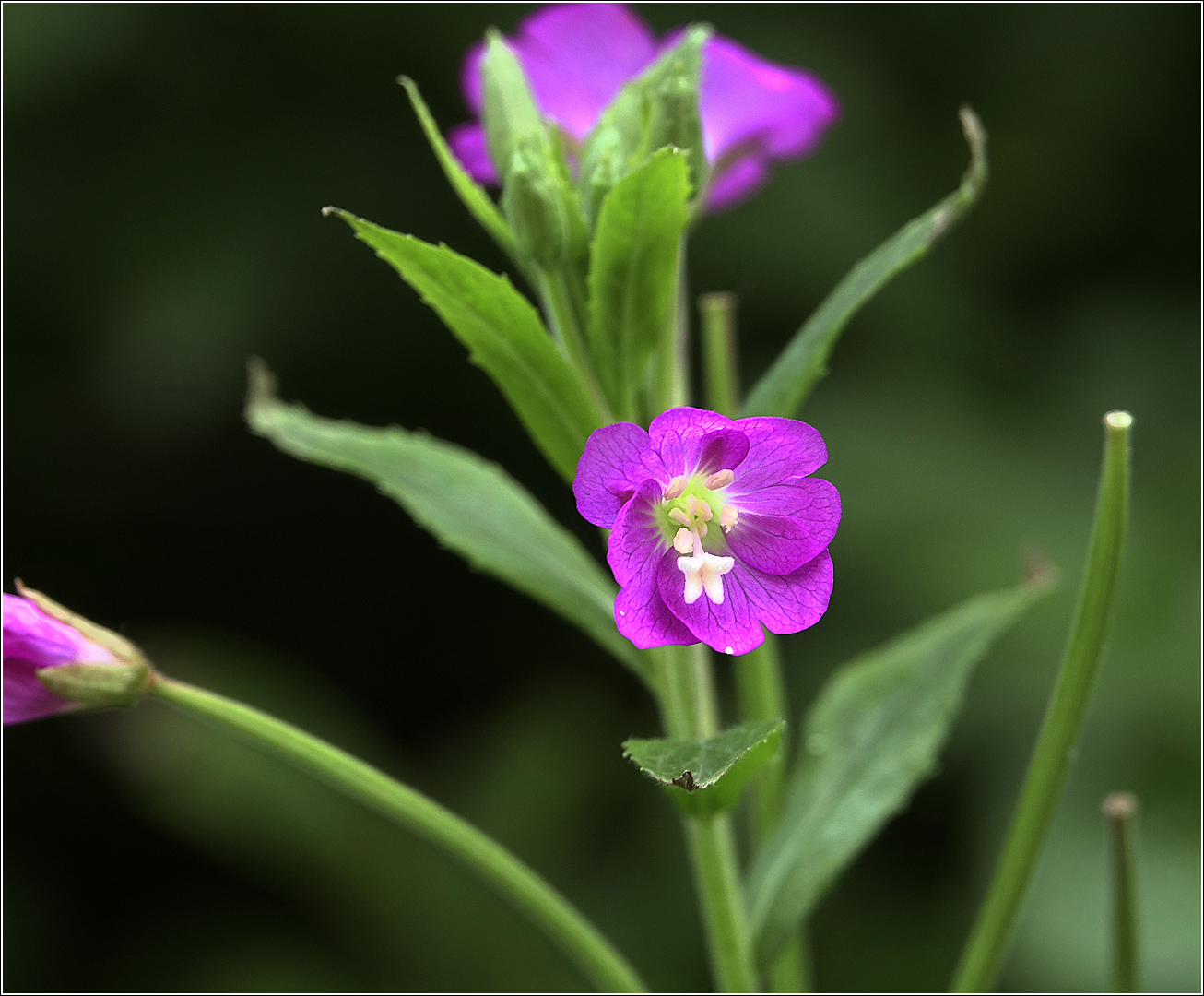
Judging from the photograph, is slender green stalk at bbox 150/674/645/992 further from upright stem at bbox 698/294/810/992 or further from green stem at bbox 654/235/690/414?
green stem at bbox 654/235/690/414

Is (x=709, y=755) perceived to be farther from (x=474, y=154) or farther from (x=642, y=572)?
(x=474, y=154)

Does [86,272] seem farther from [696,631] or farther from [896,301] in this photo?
[696,631]

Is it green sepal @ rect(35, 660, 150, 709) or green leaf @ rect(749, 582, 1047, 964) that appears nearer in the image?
green sepal @ rect(35, 660, 150, 709)

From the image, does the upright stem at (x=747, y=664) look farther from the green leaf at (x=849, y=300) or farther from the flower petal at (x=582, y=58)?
the flower petal at (x=582, y=58)

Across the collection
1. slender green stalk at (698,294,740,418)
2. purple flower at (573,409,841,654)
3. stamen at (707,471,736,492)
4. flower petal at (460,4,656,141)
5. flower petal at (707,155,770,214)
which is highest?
flower petal at (460,4,656,141)

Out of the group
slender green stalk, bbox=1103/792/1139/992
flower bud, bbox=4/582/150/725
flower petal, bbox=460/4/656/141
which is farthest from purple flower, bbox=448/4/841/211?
slender green stalk, bbox=1103/792/1139/992

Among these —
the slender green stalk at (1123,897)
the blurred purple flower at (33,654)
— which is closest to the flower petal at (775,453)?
the slender green stalk at (1123,897)

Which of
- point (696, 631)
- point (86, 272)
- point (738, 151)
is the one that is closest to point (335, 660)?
point (86, 272)
